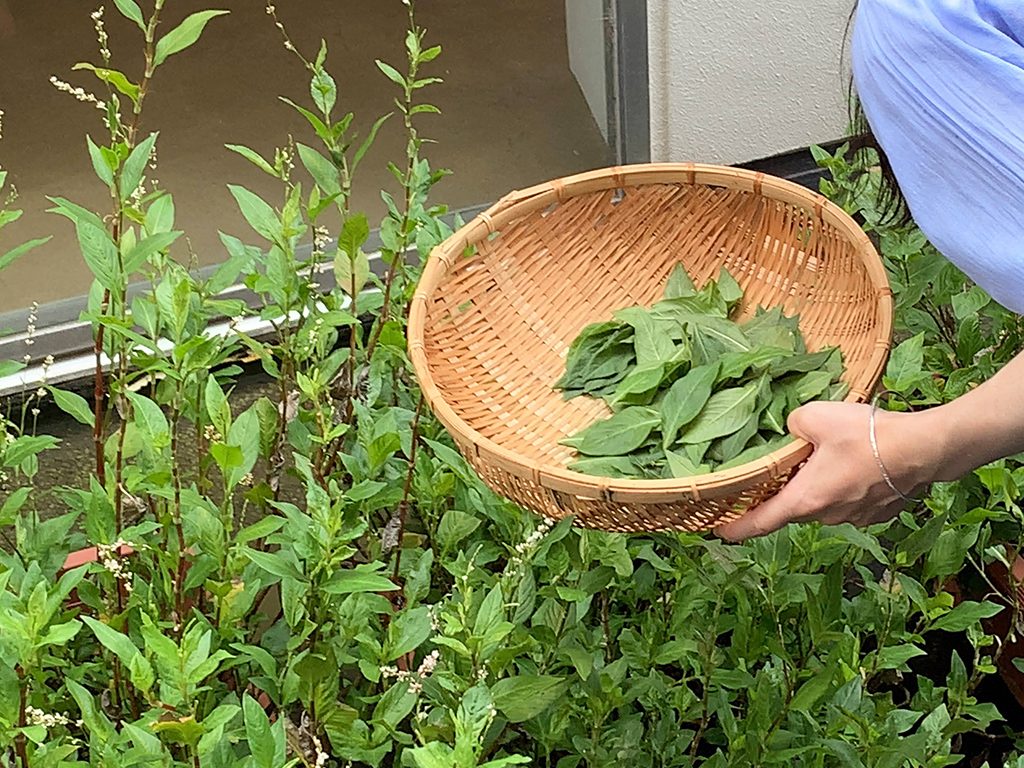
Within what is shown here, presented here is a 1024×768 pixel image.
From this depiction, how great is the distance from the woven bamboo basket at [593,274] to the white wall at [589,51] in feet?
2.45

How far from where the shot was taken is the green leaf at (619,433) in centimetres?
106

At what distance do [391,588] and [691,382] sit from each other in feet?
1.25

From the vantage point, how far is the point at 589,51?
1.98 m

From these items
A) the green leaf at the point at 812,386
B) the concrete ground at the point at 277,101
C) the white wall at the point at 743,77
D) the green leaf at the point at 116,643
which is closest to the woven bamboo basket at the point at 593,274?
the green leaf at the point at 812,386

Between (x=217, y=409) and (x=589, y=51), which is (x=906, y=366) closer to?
(x=217, y=409)

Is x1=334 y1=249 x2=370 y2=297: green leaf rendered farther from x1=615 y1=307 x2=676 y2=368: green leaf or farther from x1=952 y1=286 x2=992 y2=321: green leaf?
x1=952 y1=286 x2=992 y2=321: green leaf

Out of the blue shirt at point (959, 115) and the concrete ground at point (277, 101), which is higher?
the blue shirt at point (959, 115)

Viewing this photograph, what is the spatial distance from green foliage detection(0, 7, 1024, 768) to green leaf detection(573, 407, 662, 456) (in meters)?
0.03

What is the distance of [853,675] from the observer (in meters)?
0.95

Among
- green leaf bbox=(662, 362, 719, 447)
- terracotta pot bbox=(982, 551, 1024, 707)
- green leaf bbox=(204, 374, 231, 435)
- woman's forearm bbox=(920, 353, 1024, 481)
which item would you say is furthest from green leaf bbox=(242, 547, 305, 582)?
terracotta pot bbox=(982, 551, 1024, 707)

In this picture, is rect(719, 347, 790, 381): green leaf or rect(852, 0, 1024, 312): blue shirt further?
rect(719, 347, 790, 381): green leaf

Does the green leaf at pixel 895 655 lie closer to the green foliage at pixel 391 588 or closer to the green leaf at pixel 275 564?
the green foliage at pixel 391 588

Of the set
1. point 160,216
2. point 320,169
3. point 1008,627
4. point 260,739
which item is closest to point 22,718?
point 260,739

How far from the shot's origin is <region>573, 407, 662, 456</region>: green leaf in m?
1.06
